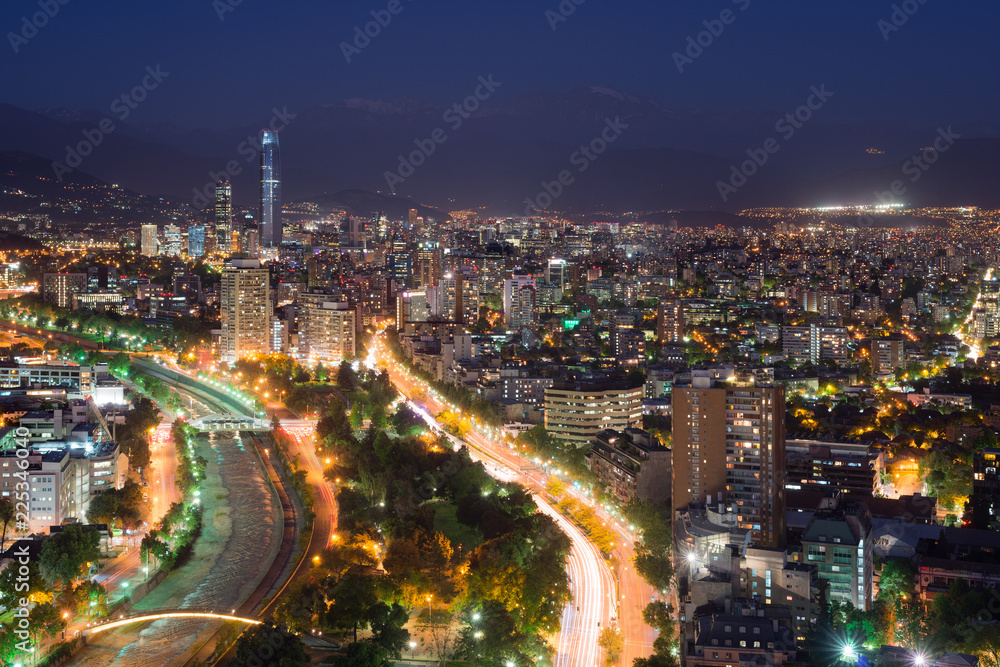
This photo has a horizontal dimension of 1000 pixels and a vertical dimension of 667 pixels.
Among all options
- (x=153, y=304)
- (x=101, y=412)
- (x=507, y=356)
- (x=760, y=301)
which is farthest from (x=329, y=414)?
(x=760, y=301)

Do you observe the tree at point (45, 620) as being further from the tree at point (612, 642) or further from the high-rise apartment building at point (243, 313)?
the high-rise apartment building at point (243, 313)

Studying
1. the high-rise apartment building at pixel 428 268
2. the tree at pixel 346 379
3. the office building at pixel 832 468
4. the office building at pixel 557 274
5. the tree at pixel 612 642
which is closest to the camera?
the tree at pixel 612 642

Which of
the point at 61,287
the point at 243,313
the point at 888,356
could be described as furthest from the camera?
the point at 61,287

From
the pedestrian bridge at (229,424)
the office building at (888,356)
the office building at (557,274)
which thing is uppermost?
the office building at (557,274)

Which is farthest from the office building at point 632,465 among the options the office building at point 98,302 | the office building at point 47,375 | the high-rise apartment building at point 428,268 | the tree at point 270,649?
the high-rise apartment building at point 428,268

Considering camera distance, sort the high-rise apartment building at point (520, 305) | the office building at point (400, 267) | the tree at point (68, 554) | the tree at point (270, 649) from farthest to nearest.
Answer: the office building at point (400, 267)
the high-rise apartment building at point (520, 305)
the tree at point (68, 554)
the tree at point (270, 649)

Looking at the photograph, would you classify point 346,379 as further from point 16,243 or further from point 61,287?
point 16,243

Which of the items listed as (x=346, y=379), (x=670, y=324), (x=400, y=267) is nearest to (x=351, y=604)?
(x=346, y=379)

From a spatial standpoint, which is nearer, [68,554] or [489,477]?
[68,554]
